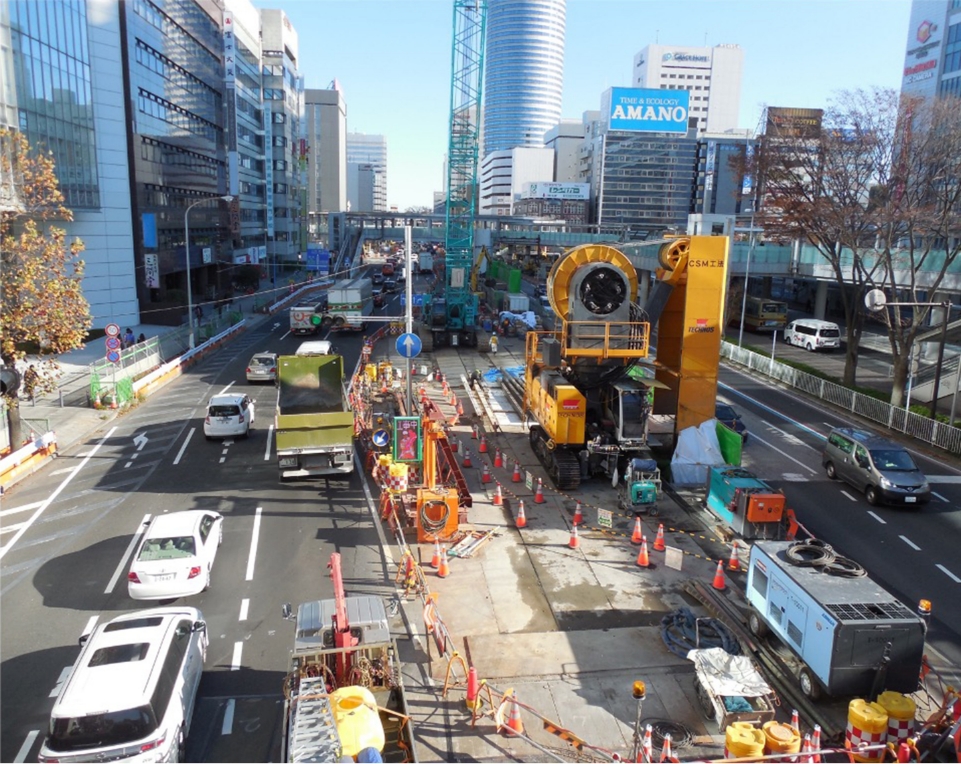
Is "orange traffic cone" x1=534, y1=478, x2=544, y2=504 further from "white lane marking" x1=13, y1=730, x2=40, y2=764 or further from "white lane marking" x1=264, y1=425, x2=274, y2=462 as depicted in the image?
"white lane marking" x1=13, y1=730, x2=40, y2=764

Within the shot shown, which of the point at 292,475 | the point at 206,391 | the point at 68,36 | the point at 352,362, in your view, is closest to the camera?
the point at 292,475

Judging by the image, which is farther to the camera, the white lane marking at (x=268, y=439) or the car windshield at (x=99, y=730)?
the white lane marking at (x=268, y=439)

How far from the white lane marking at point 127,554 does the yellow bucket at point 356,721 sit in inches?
334

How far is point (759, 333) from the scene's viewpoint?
178 ft

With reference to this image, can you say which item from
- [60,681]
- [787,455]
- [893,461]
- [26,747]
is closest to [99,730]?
[26,747]

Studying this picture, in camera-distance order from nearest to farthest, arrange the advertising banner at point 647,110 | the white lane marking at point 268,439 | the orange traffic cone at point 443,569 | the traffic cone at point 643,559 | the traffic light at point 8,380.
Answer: the orange traffic cone at point 443,569 → the traffic cone at point 643,559 → the traffic light at point 8,380 → the white lane marking at point 268,439 → the advertising banner at point 647,110

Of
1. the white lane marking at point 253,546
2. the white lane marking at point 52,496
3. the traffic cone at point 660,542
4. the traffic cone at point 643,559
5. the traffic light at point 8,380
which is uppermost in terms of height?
the traffic light at point 8,380

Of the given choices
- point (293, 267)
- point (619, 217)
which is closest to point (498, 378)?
point (293, 267)

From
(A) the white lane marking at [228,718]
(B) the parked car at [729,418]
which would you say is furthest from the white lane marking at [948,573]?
(A) the white lane marking at [228,718]

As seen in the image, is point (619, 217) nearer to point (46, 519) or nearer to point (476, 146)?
point (476, 146)

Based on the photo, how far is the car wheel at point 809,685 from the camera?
11211 millimetres

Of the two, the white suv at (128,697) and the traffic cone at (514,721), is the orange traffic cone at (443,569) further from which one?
the white suv at (128,697)

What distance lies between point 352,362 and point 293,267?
2899 inches

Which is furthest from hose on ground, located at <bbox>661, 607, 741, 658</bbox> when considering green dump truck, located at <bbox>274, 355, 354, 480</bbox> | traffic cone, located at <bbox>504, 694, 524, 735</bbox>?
green dump truck, located at <bbox>274, 355, 354, 480</bbox>
